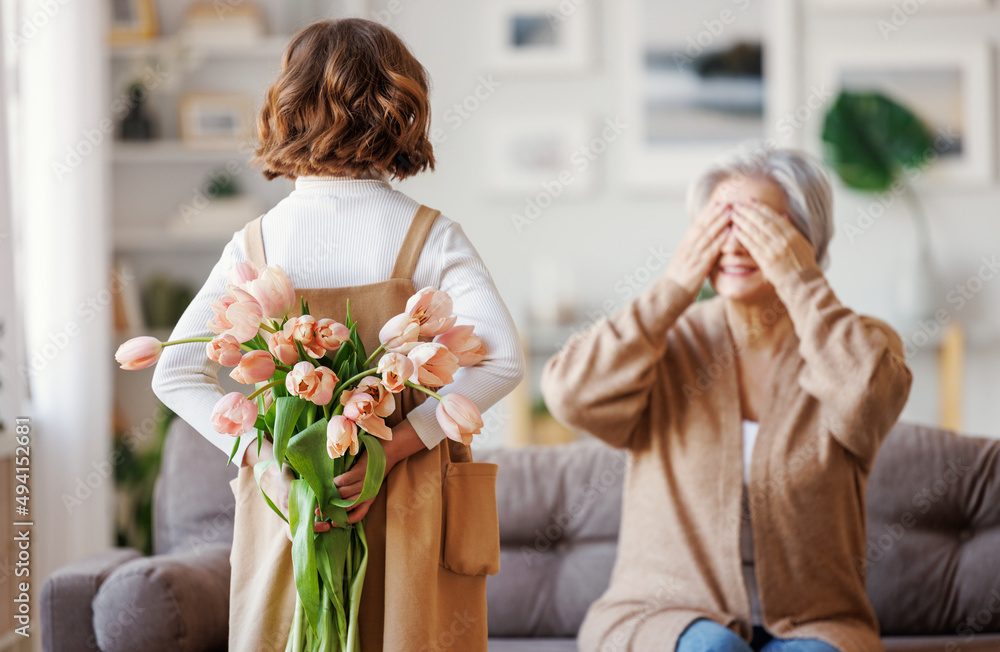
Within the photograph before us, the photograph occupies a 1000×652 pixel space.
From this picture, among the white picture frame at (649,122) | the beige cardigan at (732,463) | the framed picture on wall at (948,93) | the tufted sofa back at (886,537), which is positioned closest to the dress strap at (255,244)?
the beige cardigan at (732,463)

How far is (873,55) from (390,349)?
11.0 ft

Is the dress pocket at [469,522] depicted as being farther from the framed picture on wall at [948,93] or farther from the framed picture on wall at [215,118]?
the framed picture on wall at [948,93]

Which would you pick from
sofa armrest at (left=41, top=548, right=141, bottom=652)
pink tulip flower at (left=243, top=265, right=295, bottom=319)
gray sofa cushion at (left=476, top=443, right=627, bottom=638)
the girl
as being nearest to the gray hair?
gray sofa cushion at (left=476, top=443, right=627, bottom=638)

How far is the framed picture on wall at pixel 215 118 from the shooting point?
3648 mm

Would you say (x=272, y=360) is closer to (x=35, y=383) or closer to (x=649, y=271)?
(x=35, y=383)

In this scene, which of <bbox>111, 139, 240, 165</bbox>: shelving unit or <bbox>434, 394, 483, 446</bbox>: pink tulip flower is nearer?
<bbox>434, 394, 483, 446</bbox>: pink tulip flower

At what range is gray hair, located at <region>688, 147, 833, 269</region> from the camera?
1664 mm

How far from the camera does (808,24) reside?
3.72 metres

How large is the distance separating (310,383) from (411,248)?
0.78 ft

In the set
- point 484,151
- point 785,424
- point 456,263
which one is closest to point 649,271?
point 484,151

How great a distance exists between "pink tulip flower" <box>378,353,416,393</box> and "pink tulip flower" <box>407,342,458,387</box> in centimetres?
1

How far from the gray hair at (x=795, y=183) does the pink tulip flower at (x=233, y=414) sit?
3.40ft

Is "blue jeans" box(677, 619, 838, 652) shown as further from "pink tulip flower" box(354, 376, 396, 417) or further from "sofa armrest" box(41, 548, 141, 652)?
"sofa armrest" box(41, 548, 141, 652)

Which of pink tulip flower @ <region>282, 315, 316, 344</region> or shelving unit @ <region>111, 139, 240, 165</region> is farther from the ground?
shelving unit @ <region>111, 139, 240, 165</region>
